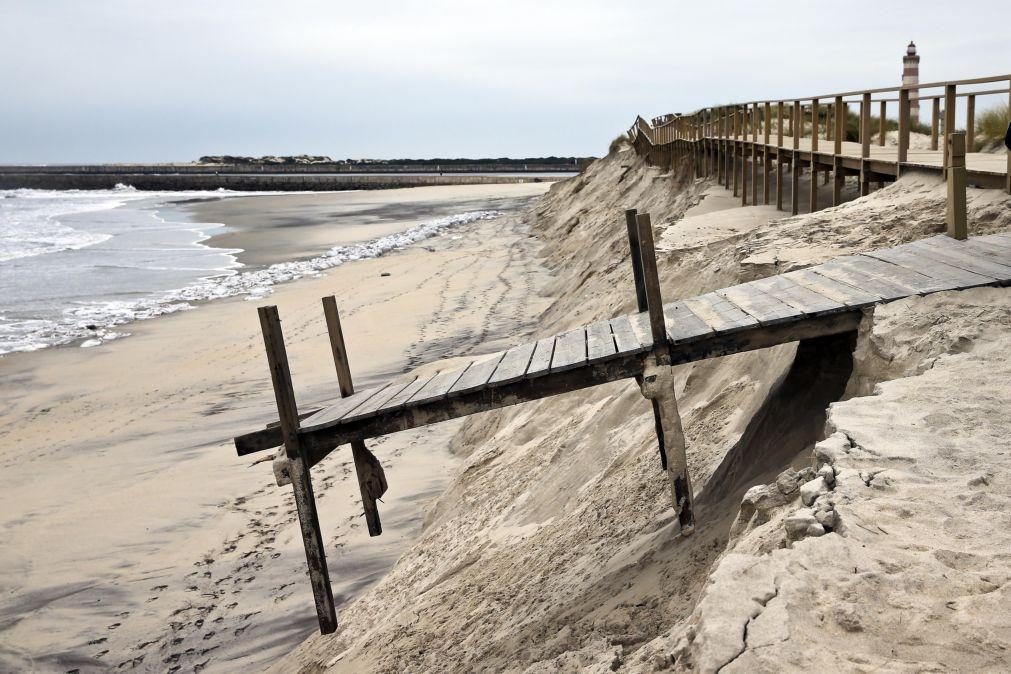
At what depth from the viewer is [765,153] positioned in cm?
1430

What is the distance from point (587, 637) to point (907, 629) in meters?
1.77

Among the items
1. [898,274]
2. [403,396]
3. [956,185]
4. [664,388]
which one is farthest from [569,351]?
[956,185]

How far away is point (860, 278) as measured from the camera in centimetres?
570

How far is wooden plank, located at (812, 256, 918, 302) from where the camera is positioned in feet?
17.0

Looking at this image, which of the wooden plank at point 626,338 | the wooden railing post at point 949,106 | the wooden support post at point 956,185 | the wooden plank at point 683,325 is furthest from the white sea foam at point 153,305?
the wooden support post at point 956,185

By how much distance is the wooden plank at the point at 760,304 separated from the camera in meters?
5.02

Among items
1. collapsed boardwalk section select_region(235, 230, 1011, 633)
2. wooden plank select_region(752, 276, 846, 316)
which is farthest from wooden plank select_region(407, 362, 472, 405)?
wooden plank select_region(752, 276, 846, 316)

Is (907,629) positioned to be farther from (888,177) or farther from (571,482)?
(888,177)

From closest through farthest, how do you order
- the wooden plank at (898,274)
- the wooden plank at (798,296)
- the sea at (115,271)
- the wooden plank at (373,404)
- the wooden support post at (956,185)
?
1. the wooden plank at (798,296)
2. the wooden plank at (898,274)
3. the wooden plank at (373,404)
4. the wooden support post at (956,185)
5. the sea at (115,271)

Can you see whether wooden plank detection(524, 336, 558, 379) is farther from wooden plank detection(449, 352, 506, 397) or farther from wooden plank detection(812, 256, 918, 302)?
wooden plank detection(812, 256, 918, 302)

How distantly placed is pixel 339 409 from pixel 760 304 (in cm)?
283

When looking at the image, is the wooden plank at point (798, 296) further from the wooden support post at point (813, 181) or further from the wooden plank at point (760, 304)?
the wooden support post at point (813, 181)

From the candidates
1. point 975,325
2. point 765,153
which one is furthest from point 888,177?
point 975,325

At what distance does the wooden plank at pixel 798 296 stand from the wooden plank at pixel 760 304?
0.16 feet
